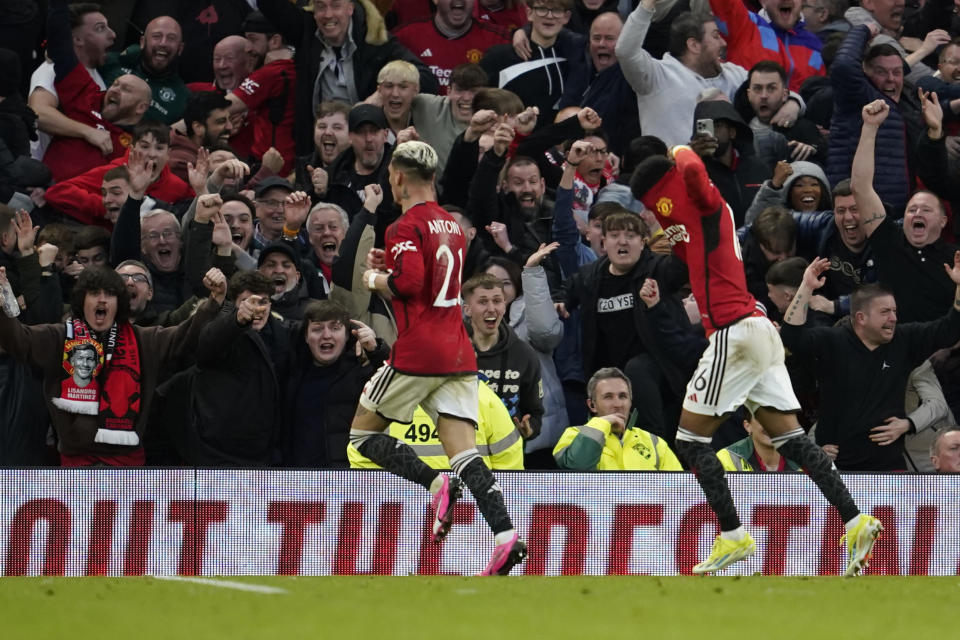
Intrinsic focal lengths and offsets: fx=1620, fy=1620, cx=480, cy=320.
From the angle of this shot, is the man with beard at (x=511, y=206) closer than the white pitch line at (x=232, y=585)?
No

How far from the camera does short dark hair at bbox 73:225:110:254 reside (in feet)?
39.1

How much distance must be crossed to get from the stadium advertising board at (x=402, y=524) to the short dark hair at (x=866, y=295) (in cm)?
140

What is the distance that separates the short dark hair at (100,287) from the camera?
10406 millimetres

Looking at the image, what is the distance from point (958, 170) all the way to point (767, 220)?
176 cm

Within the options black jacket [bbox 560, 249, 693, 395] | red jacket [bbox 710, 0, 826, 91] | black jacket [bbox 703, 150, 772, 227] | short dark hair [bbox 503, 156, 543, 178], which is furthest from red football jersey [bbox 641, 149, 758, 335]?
red jacket [bbox 710, 0, 826, 91]

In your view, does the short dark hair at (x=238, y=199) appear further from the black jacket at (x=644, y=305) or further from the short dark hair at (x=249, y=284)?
the black jacket at (x=644, y=305)

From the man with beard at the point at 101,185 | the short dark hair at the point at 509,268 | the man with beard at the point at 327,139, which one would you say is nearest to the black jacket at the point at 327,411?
the short dark hair at the point at 509,268

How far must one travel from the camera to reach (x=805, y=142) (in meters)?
14.0

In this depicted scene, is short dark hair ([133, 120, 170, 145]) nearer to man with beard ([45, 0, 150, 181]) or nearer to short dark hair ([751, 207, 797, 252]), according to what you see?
man with beard ([45, 0, 150, 181])

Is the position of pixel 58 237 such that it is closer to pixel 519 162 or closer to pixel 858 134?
pixel 519 162

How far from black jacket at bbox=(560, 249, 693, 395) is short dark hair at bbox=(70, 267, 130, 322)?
10.8 ft

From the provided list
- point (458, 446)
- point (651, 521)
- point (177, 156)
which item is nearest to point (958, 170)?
point (651, 521)

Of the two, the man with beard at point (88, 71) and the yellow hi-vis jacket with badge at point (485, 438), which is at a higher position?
the man with beard at point (88, 71)

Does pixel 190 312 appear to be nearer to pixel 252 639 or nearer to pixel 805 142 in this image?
pixel 252 639
